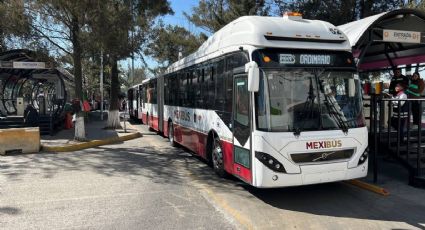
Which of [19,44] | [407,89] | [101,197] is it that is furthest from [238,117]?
[19,44]

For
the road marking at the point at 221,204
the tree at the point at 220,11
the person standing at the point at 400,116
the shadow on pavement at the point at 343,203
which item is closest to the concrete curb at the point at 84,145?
the road marking at the point at 221,204

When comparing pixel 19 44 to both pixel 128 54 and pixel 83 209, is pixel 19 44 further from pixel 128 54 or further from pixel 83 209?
pixel 83 209

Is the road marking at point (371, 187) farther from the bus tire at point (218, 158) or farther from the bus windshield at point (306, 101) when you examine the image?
the bus tire at point (218, 158)

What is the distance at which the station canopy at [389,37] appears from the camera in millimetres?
9391

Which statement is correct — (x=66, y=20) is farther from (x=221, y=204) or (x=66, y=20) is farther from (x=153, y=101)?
(x=221, y=204)

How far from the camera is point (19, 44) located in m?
17.3

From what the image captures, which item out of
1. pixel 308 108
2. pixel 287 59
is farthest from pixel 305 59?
pixel 308 108

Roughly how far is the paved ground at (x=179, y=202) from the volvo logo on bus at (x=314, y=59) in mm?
2410

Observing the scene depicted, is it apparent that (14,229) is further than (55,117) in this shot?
No

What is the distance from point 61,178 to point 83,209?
2.84 meters

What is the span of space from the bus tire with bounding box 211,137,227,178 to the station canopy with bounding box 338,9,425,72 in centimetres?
345

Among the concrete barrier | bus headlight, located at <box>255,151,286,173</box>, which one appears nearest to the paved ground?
bus headlight, located at <box>255,151,286,173</box>

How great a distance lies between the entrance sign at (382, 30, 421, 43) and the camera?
9.73m

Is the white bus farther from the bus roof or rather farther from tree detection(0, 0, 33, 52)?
the bus roof
